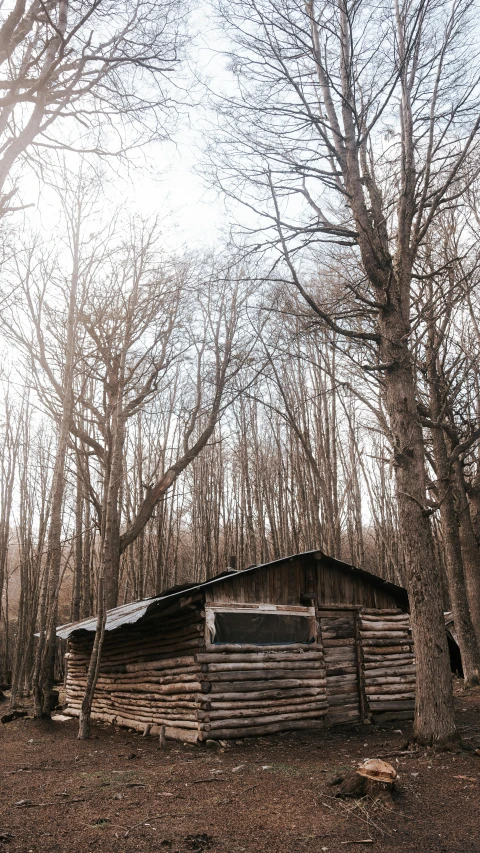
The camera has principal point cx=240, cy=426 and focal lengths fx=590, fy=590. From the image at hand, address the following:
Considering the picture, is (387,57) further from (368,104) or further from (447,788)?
(447,788)

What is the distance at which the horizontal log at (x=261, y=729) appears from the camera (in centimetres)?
916

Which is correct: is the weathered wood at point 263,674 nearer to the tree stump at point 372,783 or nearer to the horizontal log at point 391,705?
Answer: the horizontal log at point 391,705

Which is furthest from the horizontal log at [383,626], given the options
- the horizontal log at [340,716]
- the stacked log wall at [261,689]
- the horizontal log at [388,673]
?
the horizontal log at [340,716]

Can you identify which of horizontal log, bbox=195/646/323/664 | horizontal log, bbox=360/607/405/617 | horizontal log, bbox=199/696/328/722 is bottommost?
horizontal log, bbox=199/696/328/722

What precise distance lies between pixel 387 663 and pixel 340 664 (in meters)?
1.28

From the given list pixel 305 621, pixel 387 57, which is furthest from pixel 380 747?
pixel 387 57

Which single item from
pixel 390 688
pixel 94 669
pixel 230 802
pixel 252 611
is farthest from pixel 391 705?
pixel 230 802

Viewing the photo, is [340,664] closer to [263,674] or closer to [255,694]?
[263,674]

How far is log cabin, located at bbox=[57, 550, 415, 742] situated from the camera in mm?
9586

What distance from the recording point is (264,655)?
10188 mm

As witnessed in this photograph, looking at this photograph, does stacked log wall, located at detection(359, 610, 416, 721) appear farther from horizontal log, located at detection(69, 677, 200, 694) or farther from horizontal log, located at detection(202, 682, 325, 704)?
horizontal log, located at detection(69, 677, 200, 694)

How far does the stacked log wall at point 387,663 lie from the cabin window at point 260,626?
4.56 feet

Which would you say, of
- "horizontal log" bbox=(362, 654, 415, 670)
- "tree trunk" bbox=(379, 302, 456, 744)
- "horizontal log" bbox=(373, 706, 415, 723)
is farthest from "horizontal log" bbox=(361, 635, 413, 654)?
"tree trunk" bbox=(379, 302, 456, 744)

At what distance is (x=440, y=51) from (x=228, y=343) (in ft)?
30.7
